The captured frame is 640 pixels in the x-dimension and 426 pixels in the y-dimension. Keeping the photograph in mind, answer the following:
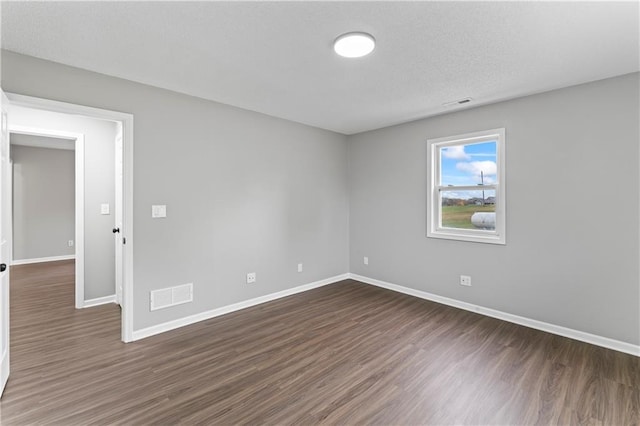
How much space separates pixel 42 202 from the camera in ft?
21.2

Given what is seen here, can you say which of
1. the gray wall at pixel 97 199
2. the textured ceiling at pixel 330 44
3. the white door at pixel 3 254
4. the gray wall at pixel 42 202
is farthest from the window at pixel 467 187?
the gray wall at pixel 42 202

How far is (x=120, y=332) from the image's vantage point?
9.78 feet

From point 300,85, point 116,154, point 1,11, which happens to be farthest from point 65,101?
point 300,85

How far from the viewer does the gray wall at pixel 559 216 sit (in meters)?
2.60

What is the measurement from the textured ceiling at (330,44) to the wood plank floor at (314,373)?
2537 millimetres

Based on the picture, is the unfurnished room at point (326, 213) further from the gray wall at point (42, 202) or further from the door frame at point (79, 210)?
the gray wall at point (42, 202)

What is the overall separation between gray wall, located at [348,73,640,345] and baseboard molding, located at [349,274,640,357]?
5 cm

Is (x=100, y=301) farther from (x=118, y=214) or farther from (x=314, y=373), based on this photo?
(x=314, y=373)

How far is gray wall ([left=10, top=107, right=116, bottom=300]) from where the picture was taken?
3.76 m

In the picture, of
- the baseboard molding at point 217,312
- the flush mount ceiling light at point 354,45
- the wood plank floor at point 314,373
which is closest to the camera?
the wood plank floor at point 314,373

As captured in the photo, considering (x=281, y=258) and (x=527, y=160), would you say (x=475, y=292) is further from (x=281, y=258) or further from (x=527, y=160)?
(x=281, y=258)

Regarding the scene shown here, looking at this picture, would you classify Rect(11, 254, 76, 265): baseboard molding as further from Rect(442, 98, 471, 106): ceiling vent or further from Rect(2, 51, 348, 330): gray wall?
Rect(442, 98, 471, 106): ceiling vent

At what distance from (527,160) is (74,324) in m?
5.33

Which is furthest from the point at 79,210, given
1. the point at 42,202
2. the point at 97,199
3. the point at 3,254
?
the point at 42,202
